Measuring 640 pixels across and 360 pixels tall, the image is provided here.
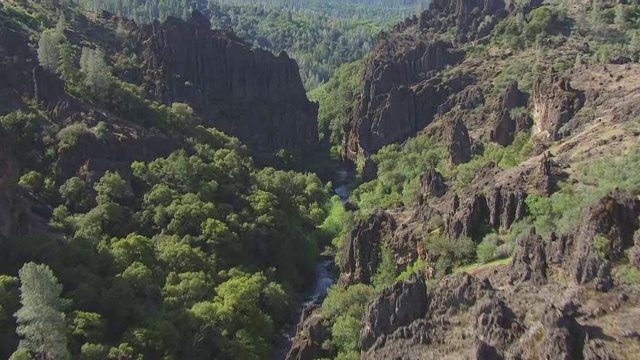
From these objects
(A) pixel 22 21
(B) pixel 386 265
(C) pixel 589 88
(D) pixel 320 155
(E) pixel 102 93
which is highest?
(A) pixel 22 21

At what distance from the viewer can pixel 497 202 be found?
71.3 m

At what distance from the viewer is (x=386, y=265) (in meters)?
74.4

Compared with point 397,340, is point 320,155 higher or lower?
lower

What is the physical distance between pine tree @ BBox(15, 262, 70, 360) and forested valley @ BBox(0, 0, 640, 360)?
0.20m

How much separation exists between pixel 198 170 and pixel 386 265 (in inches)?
1494

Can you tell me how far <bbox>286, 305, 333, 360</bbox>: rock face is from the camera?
198 feet

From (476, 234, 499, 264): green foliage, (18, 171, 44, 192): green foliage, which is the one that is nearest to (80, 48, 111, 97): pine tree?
(18, 171, 44, 192): green foliage

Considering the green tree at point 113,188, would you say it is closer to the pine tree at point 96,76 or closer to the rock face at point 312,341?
the pine tree at point 96,76

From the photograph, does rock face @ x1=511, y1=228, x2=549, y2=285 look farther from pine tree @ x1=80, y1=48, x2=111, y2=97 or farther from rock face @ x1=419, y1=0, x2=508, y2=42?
rock face @ x1=419, y1=0, x2=508, y2=42

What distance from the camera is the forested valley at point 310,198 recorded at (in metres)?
50.3

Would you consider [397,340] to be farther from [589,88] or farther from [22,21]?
[22,21]

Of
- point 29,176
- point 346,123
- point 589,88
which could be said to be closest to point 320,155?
point 346,123

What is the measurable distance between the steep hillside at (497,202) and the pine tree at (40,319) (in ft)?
67.8

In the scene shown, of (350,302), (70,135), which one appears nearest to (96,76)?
(70,135)
